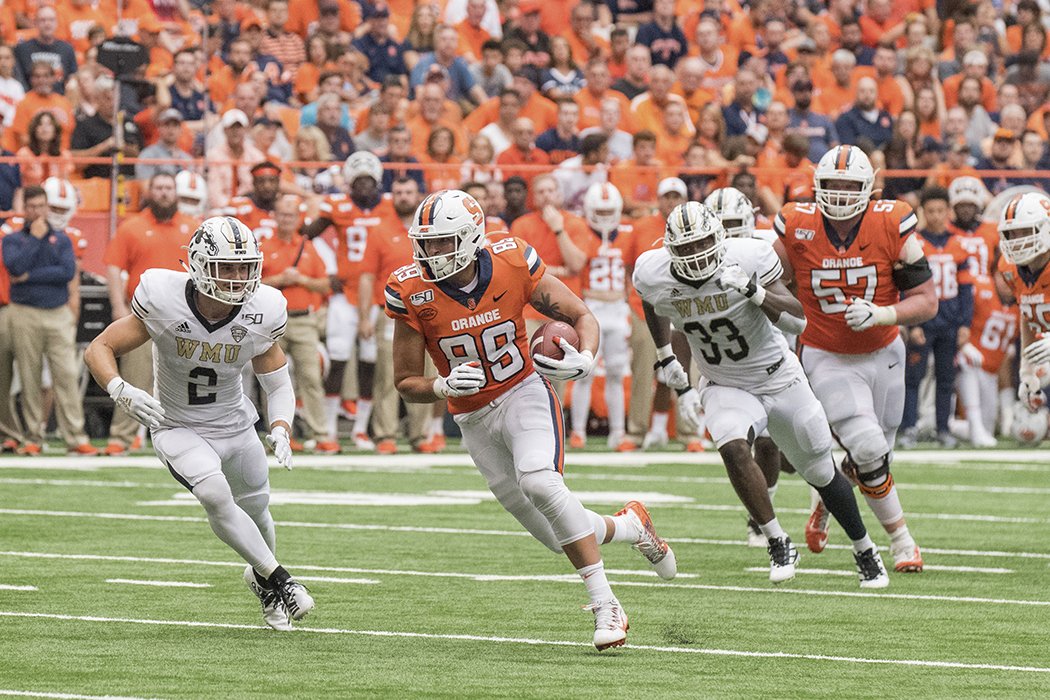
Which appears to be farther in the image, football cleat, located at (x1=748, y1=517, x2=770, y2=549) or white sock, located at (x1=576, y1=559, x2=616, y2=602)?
football cleat, located at (x1=748, y1=517, x2=770, y2=549)

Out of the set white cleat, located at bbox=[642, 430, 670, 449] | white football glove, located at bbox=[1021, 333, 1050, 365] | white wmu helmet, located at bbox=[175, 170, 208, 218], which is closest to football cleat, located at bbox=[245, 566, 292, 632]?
white football glove, located at bbox=[1021, 333, 1050, 365]

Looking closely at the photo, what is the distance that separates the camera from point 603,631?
6.66 m

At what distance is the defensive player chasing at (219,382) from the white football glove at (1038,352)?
3.52 metres

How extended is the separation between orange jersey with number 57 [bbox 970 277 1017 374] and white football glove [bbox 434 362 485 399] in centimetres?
981

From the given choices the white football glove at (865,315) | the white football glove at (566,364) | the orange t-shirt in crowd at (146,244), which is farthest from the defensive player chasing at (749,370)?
the orange t-shirt in crowd at (146,244)

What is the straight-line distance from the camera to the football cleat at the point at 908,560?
900 centimetres

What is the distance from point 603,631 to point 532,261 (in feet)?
4.65

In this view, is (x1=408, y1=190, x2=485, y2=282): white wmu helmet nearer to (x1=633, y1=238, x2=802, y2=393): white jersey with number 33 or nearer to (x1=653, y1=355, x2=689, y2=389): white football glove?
(x1=633, y1=238, x2=802, y2=393): white jersey with number 33

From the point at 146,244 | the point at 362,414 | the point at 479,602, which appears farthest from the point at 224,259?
the point at 362,414

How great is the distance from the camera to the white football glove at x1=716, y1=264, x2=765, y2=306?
26.9 ft

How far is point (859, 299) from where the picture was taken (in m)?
9.02

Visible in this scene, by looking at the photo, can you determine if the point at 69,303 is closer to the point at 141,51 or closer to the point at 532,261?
the point at 141,51

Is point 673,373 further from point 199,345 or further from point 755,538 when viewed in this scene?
point 199,345

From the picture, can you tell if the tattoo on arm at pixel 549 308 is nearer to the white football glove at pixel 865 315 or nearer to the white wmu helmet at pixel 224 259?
the white wmu helmet at pixel 224 259
